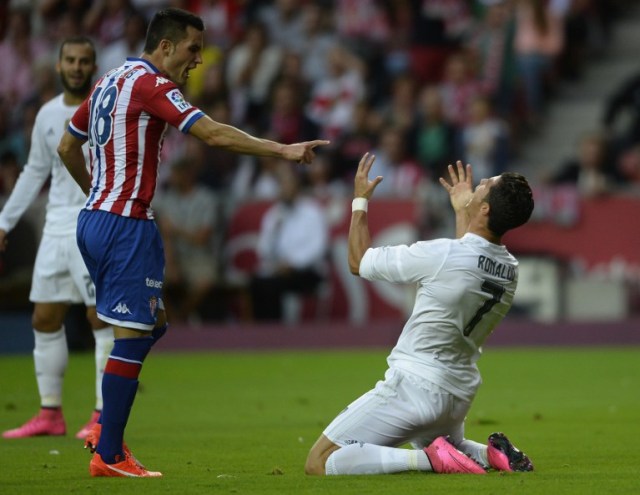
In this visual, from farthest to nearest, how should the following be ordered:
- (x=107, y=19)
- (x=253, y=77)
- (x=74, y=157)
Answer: (x=107, y=19) < (x=253, y=77) < (x=74, y=157)

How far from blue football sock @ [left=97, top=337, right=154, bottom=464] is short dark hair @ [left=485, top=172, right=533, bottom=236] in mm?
1890

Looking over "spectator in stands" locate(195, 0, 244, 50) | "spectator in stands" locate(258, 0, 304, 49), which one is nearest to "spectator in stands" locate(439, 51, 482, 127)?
"spectator in stands" locate(258, 0, 304, 49)

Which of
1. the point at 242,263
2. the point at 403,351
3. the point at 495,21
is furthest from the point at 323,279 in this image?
the point at 403,351

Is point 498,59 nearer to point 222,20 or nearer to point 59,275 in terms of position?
point 222,20

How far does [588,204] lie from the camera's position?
696 inches

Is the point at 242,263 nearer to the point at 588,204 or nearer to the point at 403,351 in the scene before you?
the point at 588,204

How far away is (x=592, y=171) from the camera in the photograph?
1784cm

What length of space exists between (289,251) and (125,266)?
1112 cm

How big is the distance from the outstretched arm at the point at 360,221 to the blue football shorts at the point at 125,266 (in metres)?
0.98

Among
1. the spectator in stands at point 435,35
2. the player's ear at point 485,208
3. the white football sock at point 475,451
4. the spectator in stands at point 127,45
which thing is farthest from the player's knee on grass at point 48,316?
the spectator in stands at point 435,35

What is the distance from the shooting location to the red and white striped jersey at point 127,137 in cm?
689

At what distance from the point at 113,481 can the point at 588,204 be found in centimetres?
1199

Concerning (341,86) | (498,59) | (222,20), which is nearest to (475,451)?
(498,59)

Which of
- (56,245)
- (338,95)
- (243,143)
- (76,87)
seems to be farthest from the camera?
(338,95)
